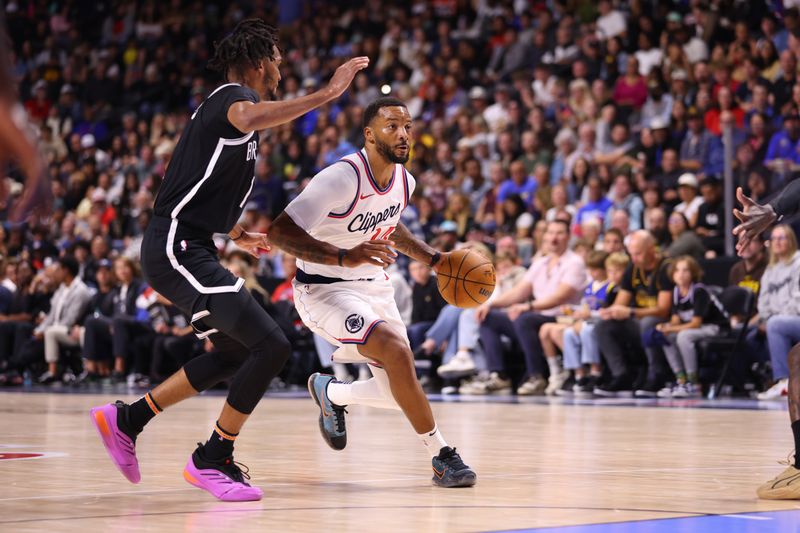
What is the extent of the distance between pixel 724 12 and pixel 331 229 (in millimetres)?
11338

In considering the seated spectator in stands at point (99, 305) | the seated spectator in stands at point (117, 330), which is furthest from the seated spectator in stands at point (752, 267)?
the seated spectator in stands at point (99, 305)

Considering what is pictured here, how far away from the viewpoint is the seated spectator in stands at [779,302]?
11.5 meters

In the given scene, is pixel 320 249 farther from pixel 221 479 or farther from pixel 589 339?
pixel 589 339

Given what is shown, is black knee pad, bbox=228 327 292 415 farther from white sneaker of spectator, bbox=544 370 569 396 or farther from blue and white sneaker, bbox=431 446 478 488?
white sneaker of spectator, bbox=544 370 569 396

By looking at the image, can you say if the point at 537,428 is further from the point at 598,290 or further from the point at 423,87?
the point at 423,87

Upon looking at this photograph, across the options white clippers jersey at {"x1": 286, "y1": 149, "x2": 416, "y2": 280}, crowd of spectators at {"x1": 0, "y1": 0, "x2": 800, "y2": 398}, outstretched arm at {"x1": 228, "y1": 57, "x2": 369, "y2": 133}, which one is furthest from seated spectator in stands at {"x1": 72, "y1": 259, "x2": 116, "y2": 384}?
outstretched arm at {"x1": 228, "y1": 57, "x2": 369, "y2": 133}

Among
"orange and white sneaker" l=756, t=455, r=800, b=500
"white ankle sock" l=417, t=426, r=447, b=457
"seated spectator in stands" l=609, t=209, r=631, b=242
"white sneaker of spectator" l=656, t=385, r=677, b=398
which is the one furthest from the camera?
"seated spectator in stands" l=609, t=209, r=631, b=242

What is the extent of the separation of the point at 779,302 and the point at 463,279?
596 cm

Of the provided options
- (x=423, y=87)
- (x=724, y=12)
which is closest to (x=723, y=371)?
(x=724, y=12)

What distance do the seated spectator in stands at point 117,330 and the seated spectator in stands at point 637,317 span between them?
6260 millimetres

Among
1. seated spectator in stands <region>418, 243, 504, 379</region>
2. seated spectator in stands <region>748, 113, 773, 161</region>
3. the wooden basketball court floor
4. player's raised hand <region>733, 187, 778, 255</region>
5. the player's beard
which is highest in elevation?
seated spectator in stands <region>748, 113, 773, 161</region>

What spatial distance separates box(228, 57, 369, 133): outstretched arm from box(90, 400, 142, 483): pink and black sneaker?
145 centimetres

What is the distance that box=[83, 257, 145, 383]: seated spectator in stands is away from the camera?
16.0 m

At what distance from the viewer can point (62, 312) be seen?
16.9m
